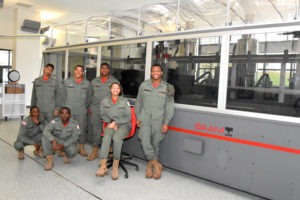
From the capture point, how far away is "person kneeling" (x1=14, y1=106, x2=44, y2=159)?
3.64m

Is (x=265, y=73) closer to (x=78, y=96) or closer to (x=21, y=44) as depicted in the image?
(x=78, y=96)

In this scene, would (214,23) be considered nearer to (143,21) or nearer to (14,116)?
(143,21)

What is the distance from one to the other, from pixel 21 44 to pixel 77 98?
635 cm

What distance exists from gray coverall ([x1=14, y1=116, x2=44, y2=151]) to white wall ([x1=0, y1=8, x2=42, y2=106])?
5919 mm

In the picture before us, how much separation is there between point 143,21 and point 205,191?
2.58 m

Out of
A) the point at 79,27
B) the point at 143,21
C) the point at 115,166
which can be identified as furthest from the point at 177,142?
the point at 79,27

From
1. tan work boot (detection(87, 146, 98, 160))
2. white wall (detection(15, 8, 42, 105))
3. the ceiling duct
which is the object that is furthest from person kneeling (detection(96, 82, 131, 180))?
white wall (detection(15, 8, 42, 105))

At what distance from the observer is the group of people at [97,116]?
10.5ft

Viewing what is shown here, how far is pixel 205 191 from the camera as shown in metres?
2.89

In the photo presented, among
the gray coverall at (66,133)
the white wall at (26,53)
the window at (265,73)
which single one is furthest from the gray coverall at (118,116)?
the white wall at (26,53)

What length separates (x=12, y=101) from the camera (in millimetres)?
6746

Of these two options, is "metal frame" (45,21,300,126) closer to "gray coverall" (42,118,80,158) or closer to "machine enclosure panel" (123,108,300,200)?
"machine enclosure panel" (123,108,300,200)

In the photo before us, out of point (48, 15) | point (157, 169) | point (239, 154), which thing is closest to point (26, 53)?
point (48, 15)

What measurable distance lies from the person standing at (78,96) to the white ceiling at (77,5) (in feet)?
14.6
